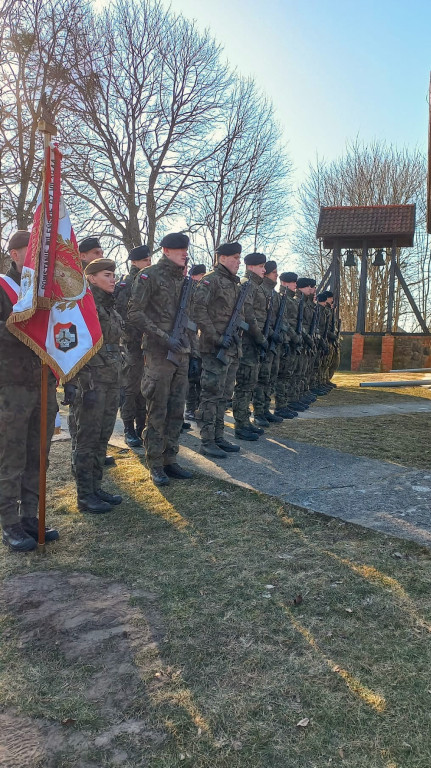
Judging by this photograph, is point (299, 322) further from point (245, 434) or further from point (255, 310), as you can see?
point (245, 434)

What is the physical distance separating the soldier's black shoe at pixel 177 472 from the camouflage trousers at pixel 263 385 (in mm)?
2855

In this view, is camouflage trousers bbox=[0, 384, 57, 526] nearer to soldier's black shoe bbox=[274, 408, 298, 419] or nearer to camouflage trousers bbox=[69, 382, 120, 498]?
camouflage trousers bbox=[69, 382, 120, 498]

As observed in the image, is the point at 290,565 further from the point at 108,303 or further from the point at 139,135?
the point at 139,135

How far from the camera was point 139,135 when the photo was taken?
2019 centimetres

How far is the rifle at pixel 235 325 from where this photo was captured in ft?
19.8

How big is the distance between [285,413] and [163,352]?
418 cm

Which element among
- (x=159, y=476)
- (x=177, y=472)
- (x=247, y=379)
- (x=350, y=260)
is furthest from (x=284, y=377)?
(x=350, y=260)

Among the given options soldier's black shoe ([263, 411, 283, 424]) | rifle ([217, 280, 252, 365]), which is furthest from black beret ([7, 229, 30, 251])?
soldier's black shoe ([263, 411, 283, 424])

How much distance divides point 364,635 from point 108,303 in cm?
306

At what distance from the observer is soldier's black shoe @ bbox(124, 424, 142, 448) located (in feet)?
21.4

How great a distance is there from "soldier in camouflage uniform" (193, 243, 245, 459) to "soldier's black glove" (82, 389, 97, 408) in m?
1.87

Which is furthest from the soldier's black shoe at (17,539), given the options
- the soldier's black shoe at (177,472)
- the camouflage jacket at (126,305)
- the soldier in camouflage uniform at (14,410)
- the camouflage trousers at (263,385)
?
the camouflage trousers at (263,385)

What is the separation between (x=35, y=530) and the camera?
3754 millimetres

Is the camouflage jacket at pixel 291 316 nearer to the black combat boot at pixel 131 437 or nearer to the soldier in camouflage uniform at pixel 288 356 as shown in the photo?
the soldier in camouflage uniform at pixel 288 356
